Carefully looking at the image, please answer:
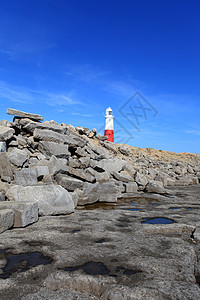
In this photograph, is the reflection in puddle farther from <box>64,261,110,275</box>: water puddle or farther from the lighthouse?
the lighthouse

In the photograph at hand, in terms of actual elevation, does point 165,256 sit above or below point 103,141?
below

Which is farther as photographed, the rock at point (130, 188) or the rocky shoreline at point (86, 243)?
the rock at point (130, 188)

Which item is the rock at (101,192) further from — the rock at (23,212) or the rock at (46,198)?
the rock at (23,212)

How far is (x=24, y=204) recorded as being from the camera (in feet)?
17.5

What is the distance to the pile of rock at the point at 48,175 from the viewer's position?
20.5 ft

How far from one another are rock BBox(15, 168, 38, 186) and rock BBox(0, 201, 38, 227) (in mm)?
2840

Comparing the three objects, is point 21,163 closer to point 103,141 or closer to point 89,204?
point 89,204

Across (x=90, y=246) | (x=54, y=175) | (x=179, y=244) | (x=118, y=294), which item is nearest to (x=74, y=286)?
(x=118, y=294)

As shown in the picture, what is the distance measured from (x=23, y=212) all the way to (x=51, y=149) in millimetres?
6637

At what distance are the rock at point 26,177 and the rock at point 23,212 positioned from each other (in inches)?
112

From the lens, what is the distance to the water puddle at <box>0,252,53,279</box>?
317cm

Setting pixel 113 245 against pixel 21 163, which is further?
pixel 21 163

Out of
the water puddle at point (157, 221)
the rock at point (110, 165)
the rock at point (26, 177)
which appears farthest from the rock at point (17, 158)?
the water puddle at point (157, 221)

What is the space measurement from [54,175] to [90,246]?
551 cm
